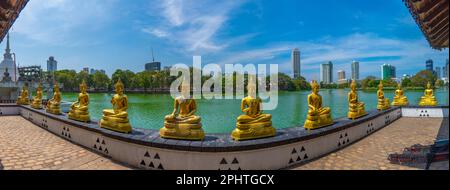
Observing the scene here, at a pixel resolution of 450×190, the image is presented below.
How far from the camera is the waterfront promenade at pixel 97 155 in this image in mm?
5102

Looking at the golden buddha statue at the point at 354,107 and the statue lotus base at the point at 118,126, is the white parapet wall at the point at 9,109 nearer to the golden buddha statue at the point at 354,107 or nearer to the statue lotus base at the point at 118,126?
the statue lotus base at the point at 118,126

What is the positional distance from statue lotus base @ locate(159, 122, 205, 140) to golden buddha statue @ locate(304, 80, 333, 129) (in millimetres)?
2637

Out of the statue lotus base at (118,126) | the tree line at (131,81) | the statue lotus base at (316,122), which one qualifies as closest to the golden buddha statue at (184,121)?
the statue lotus base at (118,126)

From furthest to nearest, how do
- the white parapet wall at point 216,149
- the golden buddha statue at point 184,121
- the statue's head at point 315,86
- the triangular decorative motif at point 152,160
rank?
the statue's head at point 315,86, the golden buddha statue at point 184,121, the triangular decorative motif at point 152,160, the white parapet wall at point 216,149

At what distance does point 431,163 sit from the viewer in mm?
4859

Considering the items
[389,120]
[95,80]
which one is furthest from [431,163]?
[95,80]

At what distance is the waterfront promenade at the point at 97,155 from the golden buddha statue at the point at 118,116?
2.40ft

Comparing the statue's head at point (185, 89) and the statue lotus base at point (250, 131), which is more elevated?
the statue's head at point (185, 89)

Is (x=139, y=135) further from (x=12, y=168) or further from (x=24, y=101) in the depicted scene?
(x=24, y=101)

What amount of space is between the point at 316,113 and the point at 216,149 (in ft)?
9.27

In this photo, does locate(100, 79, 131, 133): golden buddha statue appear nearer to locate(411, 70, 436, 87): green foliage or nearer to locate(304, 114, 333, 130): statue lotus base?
locate(304, 114, 333, 130): statue lotus base

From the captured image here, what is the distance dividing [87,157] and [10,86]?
24561 millimetres

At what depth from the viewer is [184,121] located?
4828 millimetres

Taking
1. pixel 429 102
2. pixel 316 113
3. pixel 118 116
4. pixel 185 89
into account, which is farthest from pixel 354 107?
pixel 429 102
